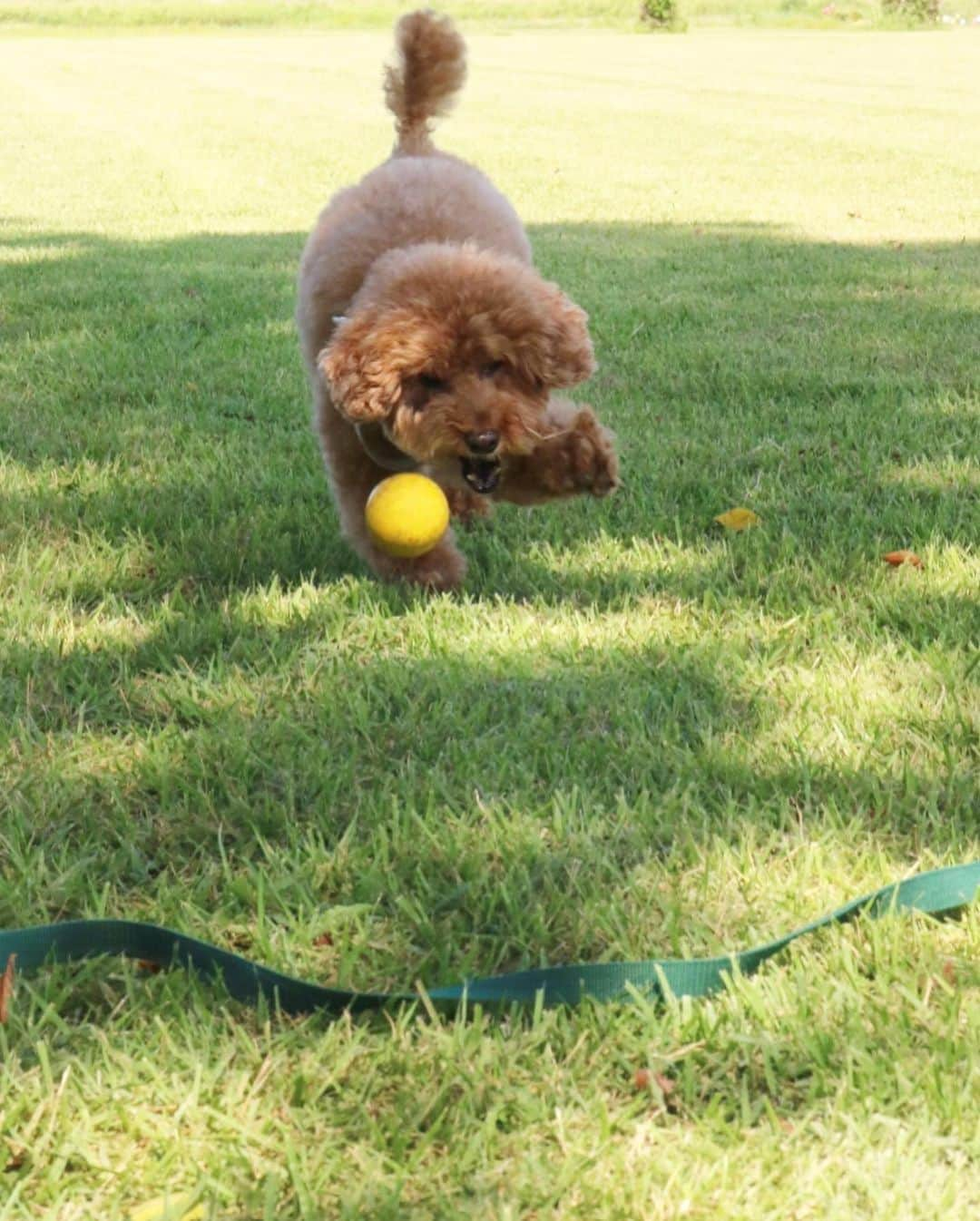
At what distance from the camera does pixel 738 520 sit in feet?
12.7

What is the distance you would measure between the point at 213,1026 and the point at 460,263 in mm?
2092

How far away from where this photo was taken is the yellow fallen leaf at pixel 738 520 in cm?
385

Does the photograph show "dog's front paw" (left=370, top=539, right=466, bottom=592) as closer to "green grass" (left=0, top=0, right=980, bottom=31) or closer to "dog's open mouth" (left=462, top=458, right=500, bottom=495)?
"dog's open mouth" (left=462, top=458, right=500, bottom=495)

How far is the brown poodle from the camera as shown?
3299mm

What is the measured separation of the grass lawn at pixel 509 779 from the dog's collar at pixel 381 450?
1.05 feet

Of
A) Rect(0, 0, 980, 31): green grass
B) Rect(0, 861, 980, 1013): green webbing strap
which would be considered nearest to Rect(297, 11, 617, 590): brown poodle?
Rect(0, 861, 980, 1013): green webbing strap

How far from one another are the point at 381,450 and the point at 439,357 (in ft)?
1.44

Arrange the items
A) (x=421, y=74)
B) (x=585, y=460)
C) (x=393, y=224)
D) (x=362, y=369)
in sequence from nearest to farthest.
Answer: (x=362, y=369)
(x=585, y=460)
(x=393, y=224)
(x=421, y=74)

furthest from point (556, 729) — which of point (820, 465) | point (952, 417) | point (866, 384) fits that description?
point (866, 384)

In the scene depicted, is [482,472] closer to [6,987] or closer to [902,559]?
[902,559]

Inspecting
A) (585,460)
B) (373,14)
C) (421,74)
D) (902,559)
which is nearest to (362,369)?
(585,460)

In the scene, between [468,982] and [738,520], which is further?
[738,520]

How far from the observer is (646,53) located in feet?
122

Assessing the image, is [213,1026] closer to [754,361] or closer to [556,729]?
[556,729]
